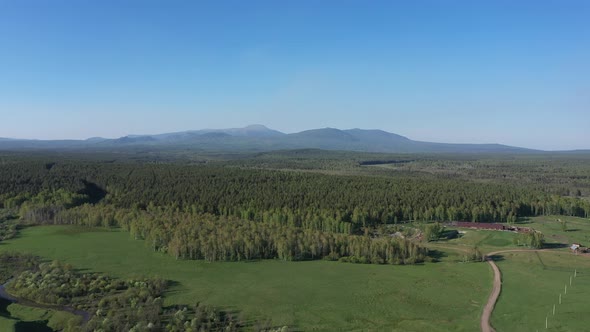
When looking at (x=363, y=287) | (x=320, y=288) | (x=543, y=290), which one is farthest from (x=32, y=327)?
(x=543, y=290)

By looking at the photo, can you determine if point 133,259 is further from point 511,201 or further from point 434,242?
point 511,201

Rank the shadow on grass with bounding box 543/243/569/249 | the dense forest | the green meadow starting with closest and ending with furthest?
1. the green meadow
2. the dense forest
3. the shadow on grass with bounding box 543/243/569/249

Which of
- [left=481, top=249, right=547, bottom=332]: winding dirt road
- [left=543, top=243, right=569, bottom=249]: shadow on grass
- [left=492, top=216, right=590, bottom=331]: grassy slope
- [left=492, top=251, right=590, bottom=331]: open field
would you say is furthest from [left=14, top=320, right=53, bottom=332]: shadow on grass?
[left=543, top=243, right=569, bottom=249]: shadow on grass

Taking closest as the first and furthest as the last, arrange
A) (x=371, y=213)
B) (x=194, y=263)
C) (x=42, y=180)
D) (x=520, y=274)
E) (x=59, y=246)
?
(x=520, y=274)
(x=194, y=263)
(x=59, y=246)
(x=371, y=213)
(x=42, y=180)

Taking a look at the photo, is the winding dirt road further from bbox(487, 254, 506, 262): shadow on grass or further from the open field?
the open field

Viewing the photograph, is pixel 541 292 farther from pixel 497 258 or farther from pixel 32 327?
pixel 32 327

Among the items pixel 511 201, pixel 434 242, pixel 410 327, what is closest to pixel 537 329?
pixel 410 327

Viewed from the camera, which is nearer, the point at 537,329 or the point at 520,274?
the point at 537,329

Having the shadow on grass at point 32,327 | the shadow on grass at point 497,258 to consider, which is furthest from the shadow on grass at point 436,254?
the shadow on grass at point 32,327
